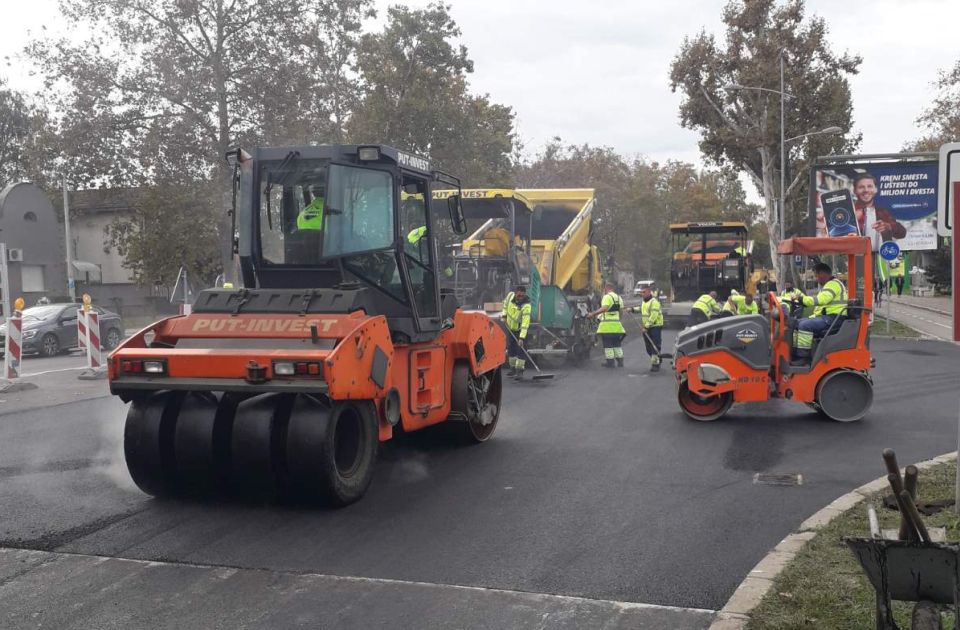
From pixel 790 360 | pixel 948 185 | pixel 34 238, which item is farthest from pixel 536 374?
pixel 34 238

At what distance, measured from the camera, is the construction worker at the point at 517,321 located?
15921 millimetres

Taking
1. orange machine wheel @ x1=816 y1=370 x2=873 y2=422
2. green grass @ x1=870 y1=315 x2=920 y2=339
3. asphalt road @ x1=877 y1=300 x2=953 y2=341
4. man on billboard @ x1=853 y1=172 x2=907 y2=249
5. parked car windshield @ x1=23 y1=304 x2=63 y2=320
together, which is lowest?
asphalt road @ x1=877 y1=300 x2=953 y2=341

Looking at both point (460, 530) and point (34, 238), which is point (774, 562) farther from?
point (34, 238)

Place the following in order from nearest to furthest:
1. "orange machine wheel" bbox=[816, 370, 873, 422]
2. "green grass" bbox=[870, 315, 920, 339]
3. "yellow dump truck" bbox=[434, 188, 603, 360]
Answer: "orange machine wheel" bbox=[816, 370, 873, 422] → "yellow dump truck" bbox=[434, 188, 603, 360] → "green grass" bbox=[870, 315, 920, 339]

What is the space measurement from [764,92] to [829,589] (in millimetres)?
36502

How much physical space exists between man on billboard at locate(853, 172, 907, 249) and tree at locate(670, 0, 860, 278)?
27.0ft

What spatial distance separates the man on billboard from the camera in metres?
29.5

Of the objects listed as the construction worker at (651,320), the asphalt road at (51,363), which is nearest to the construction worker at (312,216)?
the construction worker at (651,320)

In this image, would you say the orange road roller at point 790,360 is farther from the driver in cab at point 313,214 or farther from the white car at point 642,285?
the white car at point 642,285

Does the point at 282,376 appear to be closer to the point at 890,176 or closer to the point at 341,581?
the point at 341,581

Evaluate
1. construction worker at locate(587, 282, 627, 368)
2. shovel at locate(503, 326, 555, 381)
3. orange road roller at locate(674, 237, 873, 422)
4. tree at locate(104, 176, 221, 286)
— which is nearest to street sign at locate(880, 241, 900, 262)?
construction worker at locate(587, 282, 627, 368)

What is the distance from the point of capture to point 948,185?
6.06m

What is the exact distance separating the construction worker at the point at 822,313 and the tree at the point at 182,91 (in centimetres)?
1973

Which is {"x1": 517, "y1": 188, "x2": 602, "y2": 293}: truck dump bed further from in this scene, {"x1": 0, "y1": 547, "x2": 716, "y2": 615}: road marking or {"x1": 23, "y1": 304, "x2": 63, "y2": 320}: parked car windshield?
{"x1": 0, "y1": 547, "x2": 716, "y2": 615}: road marking
